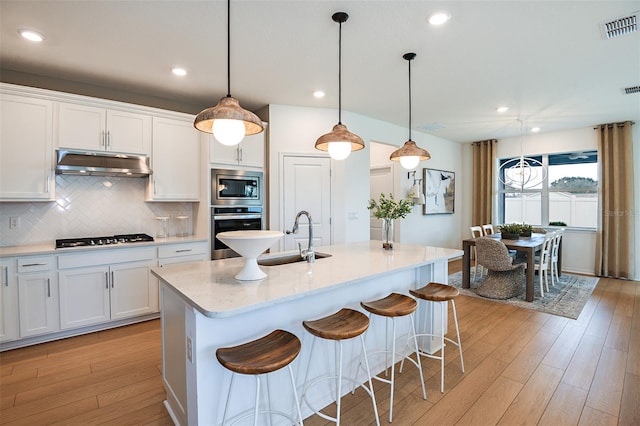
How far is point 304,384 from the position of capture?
2.03 meters

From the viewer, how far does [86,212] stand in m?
3.61

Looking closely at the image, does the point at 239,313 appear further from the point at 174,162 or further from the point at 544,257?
the point at 544,257

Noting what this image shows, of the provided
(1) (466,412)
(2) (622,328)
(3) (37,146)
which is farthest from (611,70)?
(3) (37,146)

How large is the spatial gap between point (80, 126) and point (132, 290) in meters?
1.83

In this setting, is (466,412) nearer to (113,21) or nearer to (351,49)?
(351,49)

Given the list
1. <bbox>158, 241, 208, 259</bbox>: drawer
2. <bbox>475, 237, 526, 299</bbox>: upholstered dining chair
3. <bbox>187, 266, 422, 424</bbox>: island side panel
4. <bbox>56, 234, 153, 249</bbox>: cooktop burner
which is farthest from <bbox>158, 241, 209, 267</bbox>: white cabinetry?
<bbox>475, 237, 526, 299</bbox>: upholstered dining chair

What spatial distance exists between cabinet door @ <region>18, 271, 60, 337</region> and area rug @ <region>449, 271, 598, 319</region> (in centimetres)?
505

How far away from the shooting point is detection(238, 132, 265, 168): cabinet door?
4172 mm

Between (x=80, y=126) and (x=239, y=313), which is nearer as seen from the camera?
(x=239, y=313)

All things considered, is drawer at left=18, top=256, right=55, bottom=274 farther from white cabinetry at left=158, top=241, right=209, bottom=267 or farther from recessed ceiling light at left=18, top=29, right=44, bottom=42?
recessed ceiling light at left=18, top=29, right=44, bottom=42

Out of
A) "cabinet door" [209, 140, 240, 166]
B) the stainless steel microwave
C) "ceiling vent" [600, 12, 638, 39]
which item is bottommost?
the stainless steel microwave

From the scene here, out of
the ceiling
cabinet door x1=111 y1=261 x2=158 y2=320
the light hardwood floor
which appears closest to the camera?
the light hardwood floor

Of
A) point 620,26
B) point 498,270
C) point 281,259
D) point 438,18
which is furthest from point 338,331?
point 498,270

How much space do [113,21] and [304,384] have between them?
304 centimetres
